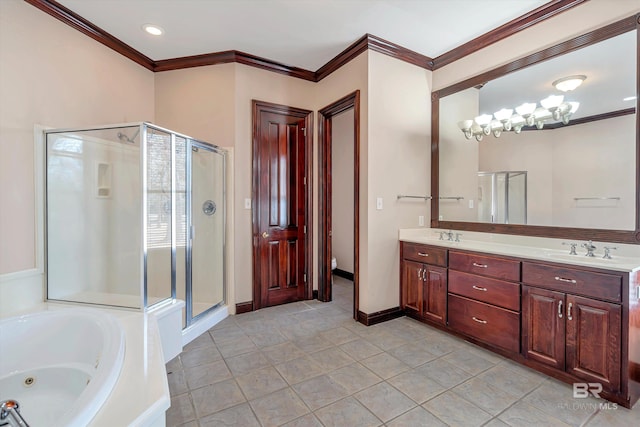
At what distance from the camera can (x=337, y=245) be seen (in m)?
5.01

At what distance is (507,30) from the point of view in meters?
2.58

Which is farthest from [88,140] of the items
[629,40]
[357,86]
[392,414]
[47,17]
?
[629,40]

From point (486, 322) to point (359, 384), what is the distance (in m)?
1.20

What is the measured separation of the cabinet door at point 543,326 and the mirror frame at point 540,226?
2.01 ft

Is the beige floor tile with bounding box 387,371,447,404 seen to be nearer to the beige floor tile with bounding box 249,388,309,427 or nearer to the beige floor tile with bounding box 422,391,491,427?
the beige floor tile with bounding box 422,391,491,427

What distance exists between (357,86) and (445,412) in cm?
281

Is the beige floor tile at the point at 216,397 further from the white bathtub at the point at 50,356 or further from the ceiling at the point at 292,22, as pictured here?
the ceiling at the point at 292,22

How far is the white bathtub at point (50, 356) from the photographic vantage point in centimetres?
165

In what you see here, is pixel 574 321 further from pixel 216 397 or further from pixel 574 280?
pixel 216 397

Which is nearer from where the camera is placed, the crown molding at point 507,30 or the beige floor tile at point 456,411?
the beige floor tile at point 456,411

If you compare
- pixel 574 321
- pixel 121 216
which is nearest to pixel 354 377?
pixel 574 321

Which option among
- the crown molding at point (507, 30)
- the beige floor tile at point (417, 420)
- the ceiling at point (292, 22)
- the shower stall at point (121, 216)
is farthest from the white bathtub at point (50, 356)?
the crown molding at point (507, 30)

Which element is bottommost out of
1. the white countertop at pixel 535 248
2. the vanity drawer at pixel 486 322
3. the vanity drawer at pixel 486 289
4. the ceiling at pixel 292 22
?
the vanity drawer at pixel 486 322

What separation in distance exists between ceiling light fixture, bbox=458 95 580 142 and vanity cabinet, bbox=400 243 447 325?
1277 millimetres
